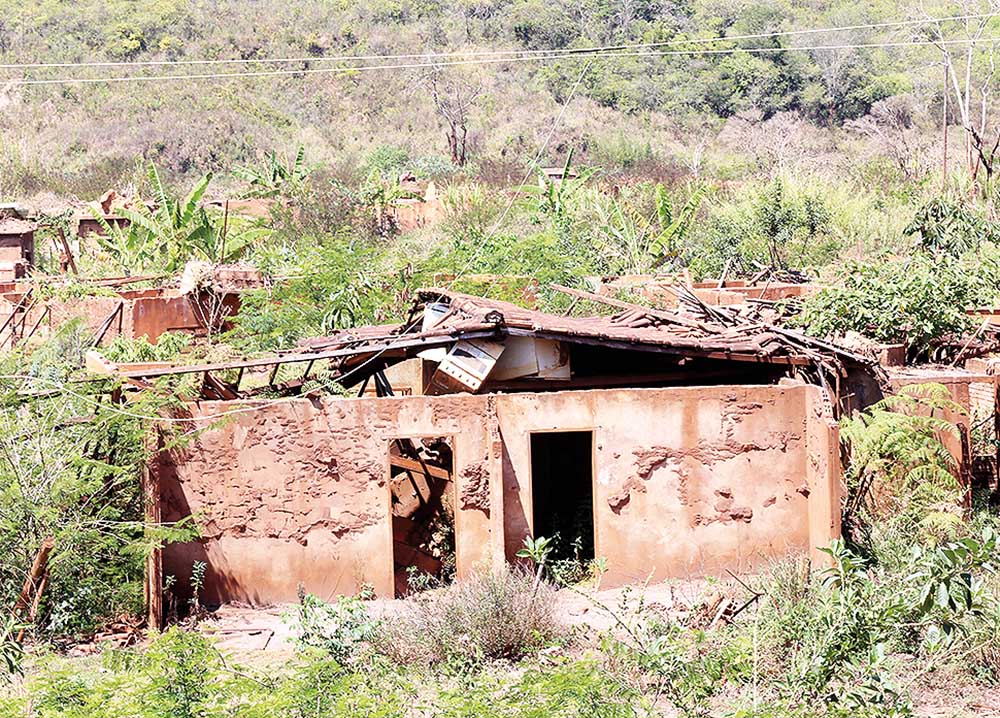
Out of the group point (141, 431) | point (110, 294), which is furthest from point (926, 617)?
point (110, 294)

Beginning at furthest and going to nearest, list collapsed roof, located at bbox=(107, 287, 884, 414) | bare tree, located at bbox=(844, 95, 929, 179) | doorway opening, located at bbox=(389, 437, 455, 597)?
bare tree, located at bbox=(844, 95, 929, 179) → doorway opening, located at bbox=(389, 437, 455, 597) → collapsed roof, located at bbox=(107, 287, 884, 414)

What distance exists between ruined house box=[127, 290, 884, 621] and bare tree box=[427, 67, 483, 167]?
34850 millimetres

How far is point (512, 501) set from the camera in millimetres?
10633

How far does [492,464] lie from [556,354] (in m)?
1.53

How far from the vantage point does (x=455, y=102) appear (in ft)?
173

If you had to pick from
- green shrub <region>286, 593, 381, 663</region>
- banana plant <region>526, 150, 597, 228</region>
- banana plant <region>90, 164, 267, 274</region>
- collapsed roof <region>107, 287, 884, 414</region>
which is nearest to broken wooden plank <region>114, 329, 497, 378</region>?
collapsed roof <region>107, 287, 884, 414</region>

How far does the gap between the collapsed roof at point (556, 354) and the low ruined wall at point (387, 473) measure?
0.56 meters

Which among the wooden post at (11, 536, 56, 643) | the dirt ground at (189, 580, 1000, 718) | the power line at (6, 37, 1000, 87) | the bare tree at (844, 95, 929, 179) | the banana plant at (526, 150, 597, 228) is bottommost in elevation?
the dirt ground at (189, 580, 1000, 718)

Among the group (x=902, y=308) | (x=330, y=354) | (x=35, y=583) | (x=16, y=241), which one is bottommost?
(x=35, y=583)

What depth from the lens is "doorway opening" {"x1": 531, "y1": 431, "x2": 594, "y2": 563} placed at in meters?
12.2

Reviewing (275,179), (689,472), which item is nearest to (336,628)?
(689,472)

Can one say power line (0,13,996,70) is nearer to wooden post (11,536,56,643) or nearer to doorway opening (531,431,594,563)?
doorway opening (531,431,594,563)

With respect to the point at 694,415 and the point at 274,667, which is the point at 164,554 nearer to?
the point at 274,667

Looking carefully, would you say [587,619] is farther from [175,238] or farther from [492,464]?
[175,238]
